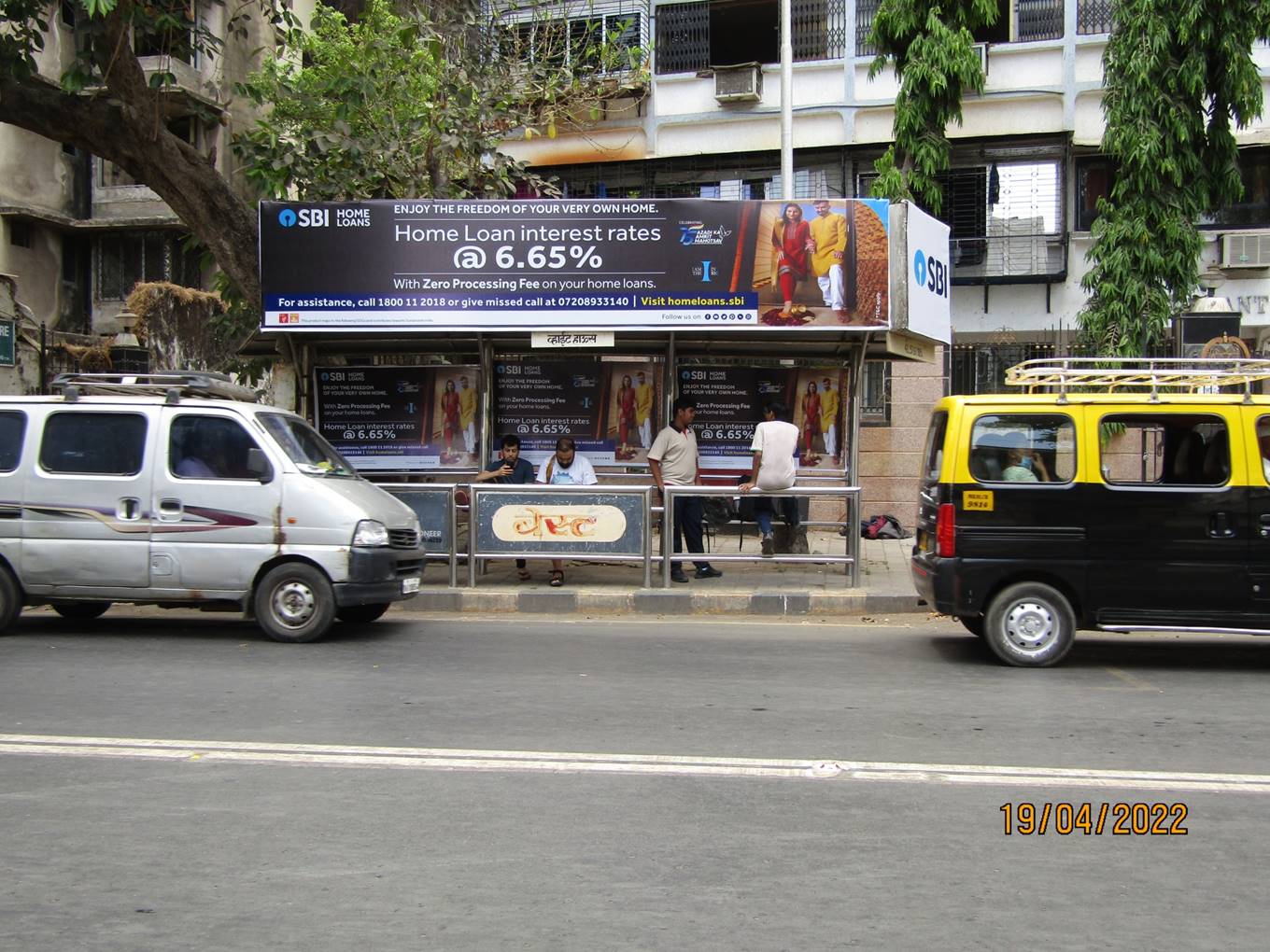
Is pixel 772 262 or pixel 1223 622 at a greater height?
pixel 772 262

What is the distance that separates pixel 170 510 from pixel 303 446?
1166 millimetres

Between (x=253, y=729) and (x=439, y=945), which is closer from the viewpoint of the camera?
(x=439, y=945)

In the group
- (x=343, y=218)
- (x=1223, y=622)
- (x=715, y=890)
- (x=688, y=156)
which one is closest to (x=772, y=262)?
(x=343, y=218)

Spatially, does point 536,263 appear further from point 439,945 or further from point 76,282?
point 76,282

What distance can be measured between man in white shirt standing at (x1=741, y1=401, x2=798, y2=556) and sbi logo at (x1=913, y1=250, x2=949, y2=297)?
83.3 inches

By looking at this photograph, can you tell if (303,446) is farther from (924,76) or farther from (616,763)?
(924,76)

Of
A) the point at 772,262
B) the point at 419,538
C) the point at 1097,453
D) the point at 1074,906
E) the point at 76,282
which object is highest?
the point at 76,282

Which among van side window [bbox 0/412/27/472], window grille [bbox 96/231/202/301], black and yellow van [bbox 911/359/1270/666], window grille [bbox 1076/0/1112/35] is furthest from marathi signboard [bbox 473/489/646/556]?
window grille [bbox 96/231/202/301]

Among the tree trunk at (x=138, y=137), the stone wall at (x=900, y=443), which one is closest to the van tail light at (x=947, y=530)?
the tree trunk at (x=138, y=137)

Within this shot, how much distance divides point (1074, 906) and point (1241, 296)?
1820cm

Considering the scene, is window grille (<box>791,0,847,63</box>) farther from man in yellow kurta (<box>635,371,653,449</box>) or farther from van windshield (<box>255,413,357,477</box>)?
van windshield (<box>255,413,357,477</box>)

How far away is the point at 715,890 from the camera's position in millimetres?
4164

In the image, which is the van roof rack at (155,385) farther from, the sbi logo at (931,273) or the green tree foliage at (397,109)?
the sbi logo at (931,273)
